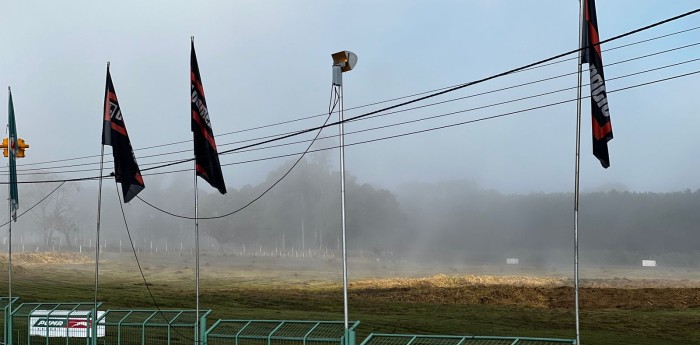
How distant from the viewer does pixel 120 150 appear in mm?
25078

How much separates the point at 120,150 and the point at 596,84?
14737mm

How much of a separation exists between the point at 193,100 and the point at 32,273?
94.4 m

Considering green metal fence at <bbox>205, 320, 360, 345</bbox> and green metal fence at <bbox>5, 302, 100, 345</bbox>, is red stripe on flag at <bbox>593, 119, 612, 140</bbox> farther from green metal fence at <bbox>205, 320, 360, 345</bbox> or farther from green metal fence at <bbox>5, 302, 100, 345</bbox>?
green metal fence at <bbox>5, 302, 100, 345</bbox>

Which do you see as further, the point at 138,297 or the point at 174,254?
the point at 174,254

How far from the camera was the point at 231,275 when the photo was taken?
13025cm

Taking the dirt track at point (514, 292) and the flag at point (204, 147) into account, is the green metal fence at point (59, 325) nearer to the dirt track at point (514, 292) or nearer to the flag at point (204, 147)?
the flag at point (204, 147)

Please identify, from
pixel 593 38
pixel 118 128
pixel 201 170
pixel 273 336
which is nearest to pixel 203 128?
pixel 201 170

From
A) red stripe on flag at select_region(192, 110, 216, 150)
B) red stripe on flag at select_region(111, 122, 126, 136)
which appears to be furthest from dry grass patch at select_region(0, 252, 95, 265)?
red stripe on flag at select_region(192, 110, 216, 150)

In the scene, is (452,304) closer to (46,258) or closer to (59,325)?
(59,325)

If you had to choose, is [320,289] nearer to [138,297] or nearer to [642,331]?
[138,297]

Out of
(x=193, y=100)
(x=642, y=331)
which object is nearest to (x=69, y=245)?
(x=642, y=331)

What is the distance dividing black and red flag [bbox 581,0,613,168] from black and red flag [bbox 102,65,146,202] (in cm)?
1375

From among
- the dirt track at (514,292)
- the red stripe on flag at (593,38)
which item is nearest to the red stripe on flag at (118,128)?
the red stripe on flag at (593,38)

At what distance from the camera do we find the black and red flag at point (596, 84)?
16297 millimetres
